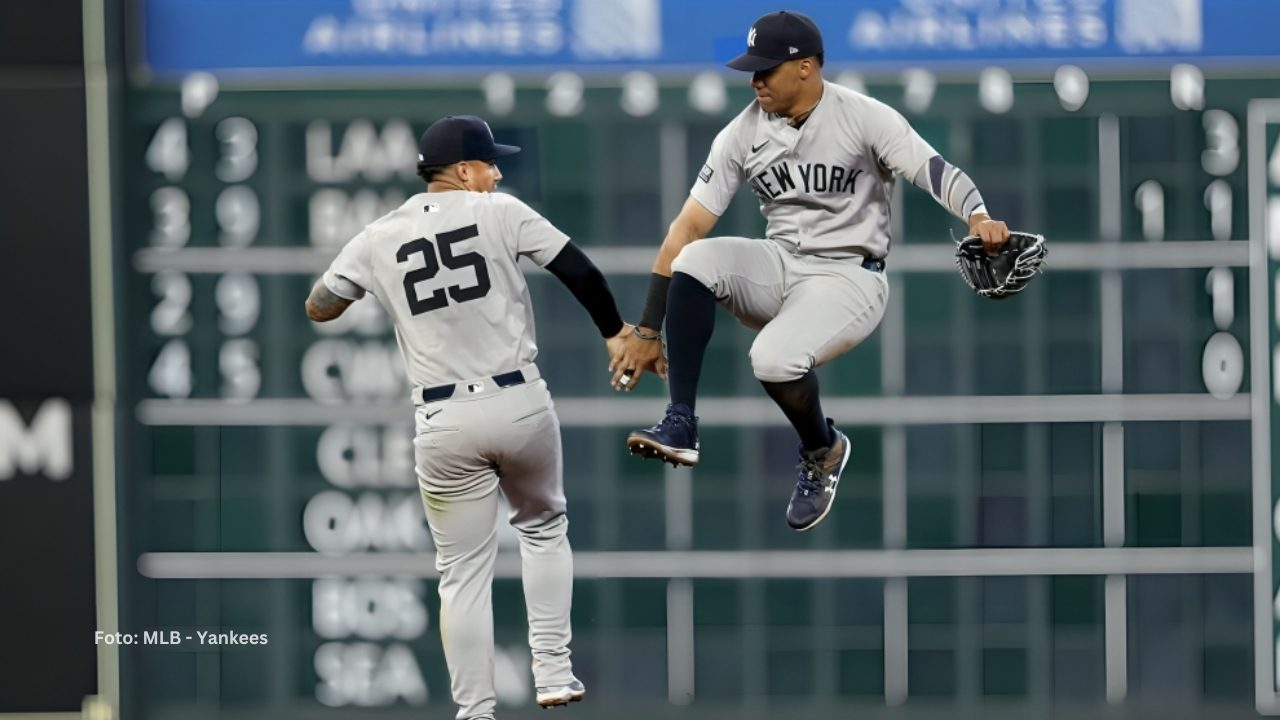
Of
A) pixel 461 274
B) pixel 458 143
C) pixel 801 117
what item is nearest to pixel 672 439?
pixel 461 274

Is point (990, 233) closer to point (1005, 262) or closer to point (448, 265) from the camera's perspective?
point (1005, 262)

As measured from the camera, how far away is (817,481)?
316 inches

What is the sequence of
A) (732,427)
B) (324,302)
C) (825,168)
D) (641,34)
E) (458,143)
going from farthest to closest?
1. (732,427)
2. (641,34)
3. (324,302)
4. (458,143)
5. (825,168)

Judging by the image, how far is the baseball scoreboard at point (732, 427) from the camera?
10.5 metres

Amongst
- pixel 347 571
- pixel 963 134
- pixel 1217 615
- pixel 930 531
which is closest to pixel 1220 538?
pixel 1217 615

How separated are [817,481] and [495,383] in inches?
43.9

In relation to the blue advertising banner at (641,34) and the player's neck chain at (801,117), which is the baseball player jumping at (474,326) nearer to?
the player's neck chain at (801,117)

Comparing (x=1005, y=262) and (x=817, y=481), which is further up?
(x=1005, y=262)

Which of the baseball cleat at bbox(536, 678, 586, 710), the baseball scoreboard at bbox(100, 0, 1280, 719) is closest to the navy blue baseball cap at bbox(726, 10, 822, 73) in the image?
the baseball cleat at bbox(536, 678, 586, 710)

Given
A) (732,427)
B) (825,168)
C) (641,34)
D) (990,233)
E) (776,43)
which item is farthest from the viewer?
(732,427)

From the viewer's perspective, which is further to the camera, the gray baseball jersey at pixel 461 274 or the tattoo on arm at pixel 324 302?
the tattoo on arm at pixel 324 302

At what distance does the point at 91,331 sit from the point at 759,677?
326cm

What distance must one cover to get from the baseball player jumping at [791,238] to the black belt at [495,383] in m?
0.39

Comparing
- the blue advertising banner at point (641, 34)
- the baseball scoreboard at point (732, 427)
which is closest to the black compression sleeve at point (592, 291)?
the baseball scoreboard at point (732, 427)
